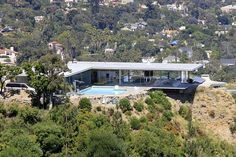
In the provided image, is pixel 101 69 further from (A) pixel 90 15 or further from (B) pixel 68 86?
(A) pixel 90 15

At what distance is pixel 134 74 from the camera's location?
95.3 feet

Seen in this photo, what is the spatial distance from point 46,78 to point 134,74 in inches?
221

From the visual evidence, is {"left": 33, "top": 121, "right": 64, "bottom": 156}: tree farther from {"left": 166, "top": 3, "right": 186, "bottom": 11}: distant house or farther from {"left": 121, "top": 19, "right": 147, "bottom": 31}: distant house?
{"left": 166, "top": 3, "right": 186, "bottom": 11}: distant house

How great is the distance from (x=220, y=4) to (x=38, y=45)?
179 feet

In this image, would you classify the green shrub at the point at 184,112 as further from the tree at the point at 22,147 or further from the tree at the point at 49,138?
the tree at the point at 22,147

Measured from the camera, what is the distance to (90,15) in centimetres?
9100

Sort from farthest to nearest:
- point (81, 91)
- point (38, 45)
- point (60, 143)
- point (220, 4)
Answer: point (220, 4) < point (38, 45) < point (81, 91) < point (60, 143)

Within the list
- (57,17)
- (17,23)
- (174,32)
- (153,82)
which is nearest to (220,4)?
(174,32)

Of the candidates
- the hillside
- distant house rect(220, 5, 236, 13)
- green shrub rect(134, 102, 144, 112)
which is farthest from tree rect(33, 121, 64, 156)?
distant house rect(220, 5, 236, 13)

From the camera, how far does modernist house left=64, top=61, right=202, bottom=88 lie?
91.8ft

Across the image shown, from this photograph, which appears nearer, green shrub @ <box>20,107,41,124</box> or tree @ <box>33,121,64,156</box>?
tree @ <box>33,121,64,156</box>

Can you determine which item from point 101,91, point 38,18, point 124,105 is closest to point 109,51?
point 38,18

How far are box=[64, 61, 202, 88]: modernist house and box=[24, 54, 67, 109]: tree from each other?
2935 mm

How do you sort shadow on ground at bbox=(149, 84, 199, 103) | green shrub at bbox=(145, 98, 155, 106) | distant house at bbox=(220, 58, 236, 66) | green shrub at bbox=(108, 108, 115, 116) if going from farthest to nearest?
distant house at bbox=(220, 58, 236, 66), shadow on ground at bbox=(149, 84, 199, 103), green shrub at bbox=(145, 98, 155, 106), green shrub at bbox=(108, 108, 115, 116)
